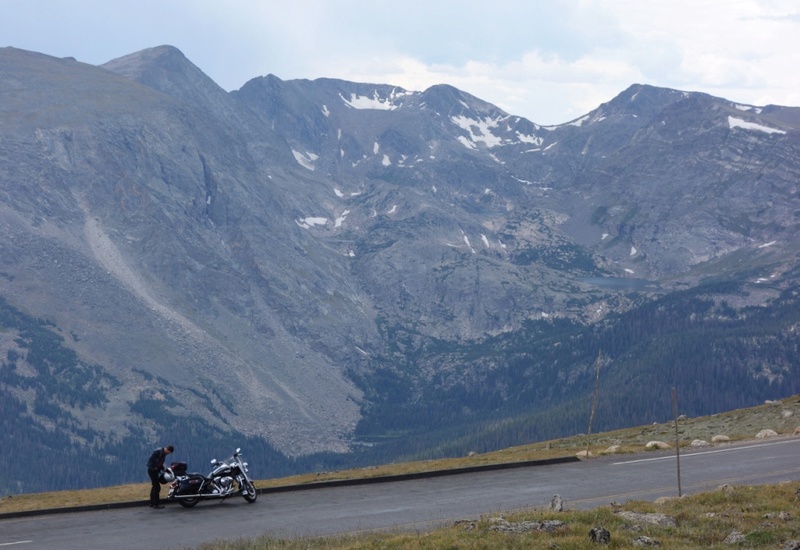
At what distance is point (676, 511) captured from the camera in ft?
87.7

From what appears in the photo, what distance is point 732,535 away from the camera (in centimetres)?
2298

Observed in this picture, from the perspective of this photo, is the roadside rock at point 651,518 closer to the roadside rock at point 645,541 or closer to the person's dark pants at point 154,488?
the roadside rock at point 645,541

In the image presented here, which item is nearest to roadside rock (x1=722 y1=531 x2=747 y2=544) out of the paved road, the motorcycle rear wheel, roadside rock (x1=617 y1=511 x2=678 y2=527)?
roadside rock (x1=617 y1=511 x2=678 y2=527)

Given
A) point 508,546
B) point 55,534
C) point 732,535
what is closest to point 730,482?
point 732,535

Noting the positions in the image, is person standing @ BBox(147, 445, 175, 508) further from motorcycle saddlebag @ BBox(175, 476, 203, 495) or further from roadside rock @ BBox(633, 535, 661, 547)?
roadside rock @ BBox(633, 535, 661, 547)

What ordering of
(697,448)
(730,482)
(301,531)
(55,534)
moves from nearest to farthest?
1. (301,531)
2. (55,534)
3. (730,482)
4. (697,448)

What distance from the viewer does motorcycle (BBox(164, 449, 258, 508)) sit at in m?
35.2

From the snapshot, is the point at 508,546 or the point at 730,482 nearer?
the point at 508,546

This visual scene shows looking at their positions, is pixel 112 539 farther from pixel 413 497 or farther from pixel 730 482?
pixel 730 482

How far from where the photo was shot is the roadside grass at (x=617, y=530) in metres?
Result: 22.5

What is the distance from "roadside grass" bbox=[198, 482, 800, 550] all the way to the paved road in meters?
2.70

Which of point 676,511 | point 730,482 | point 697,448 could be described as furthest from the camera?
point 697,448

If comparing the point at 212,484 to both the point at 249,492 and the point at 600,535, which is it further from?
the point at 600,535

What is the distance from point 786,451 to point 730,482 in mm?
9259
